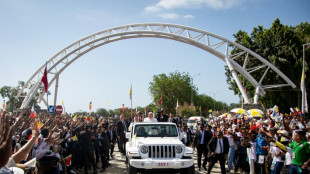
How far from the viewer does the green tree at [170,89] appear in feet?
210

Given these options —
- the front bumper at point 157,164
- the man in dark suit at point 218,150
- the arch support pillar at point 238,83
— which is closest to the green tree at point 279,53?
the arch support pillar at point 238,83

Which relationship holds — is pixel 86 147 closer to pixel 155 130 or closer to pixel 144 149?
pixel 144 149

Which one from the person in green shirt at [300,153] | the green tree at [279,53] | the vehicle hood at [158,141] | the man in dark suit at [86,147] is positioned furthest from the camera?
the green tree at [279,53]

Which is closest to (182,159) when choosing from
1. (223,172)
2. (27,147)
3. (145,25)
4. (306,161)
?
(223,172)

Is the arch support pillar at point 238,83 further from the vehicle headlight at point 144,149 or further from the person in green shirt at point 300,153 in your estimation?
the person in green shirt at point 300,153

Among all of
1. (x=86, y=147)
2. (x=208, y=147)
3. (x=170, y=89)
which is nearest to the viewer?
(x=86, y=147)

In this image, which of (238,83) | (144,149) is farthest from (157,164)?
(238,83)

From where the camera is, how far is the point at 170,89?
64.5m

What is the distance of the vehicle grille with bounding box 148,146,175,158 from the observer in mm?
9172

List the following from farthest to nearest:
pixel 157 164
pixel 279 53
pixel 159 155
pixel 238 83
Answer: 1. pixel 279 53
2. pixel 238 83
3. pixel 159 155
4. pixel 157 164

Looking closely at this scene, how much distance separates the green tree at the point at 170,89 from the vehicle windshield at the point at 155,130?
2059 inches

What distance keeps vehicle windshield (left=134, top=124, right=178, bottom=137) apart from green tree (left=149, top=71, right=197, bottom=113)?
52288mm

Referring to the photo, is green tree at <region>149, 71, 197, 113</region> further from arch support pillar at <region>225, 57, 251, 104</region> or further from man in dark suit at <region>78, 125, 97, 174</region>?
man in dark suit at <region>78, 125, 97, 174</region>

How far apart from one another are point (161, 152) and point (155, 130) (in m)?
1.46
